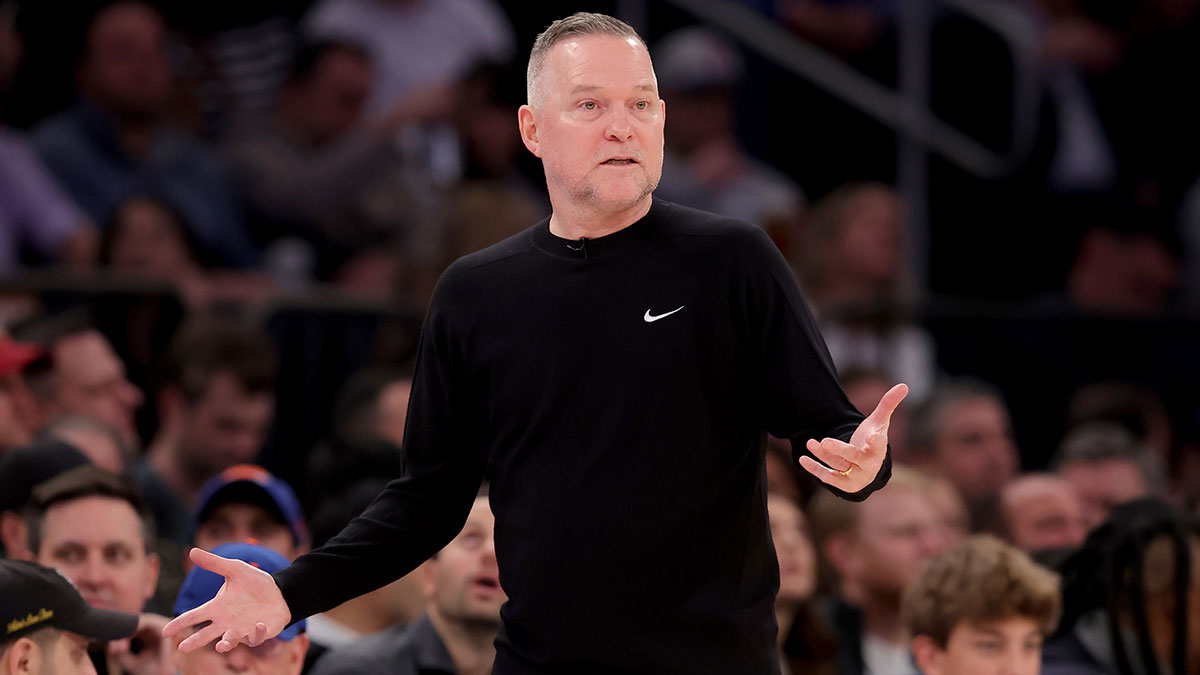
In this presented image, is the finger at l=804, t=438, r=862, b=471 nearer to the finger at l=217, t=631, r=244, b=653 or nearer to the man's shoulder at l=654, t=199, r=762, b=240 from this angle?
the man's shoulder at l=654, t=199, r=762, b=240

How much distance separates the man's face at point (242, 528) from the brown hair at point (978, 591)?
178 centimetres

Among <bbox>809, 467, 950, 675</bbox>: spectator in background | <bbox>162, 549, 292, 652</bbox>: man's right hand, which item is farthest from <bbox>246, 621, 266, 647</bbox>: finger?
<bbox>809, 467, 950, 675</bbox>: spectator in background

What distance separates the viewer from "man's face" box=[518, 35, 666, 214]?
318cm

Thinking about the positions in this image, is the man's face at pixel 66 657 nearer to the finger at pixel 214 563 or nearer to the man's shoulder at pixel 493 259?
the finger at pixel 214 563

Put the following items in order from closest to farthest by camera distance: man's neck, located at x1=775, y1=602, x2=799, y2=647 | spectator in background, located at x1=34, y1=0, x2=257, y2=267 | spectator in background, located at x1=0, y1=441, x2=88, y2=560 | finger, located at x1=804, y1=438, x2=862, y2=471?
finger, located at x1=804, y1=438, x2=862, y2=471 → spectator in background, located at x1=0, y1=441, x2=88, y2=560 → man's neck, located at x1=775, y1=602, x2=799, y2=647 → spectator in background, located at x1=34, y1=0, x2=257, y2=267

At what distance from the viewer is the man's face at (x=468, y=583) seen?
15.8 ft

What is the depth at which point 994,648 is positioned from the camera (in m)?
4.83

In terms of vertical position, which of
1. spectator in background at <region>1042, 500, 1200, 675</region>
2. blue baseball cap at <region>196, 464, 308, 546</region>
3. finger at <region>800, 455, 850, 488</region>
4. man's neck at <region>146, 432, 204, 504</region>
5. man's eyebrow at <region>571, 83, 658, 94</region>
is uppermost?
man's eyebrow at <region>571, 83, 658, 94</region>

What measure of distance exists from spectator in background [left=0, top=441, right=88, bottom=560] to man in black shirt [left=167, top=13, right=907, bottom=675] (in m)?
1.91

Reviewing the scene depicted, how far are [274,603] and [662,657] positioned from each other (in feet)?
2.29

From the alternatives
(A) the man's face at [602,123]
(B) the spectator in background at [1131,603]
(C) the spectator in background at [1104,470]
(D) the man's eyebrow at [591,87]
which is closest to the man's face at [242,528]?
(B) the spectator in background at [1131,603]

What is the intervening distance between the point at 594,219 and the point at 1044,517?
3681 millimetres

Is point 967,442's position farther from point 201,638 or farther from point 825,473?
point 201,638

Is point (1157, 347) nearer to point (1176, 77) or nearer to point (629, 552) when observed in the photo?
point (1176, 77)
